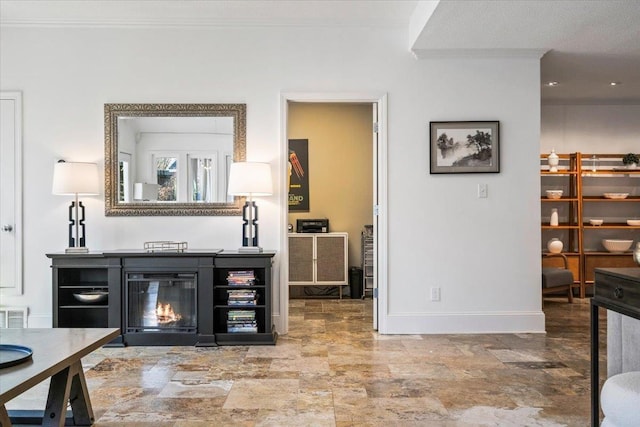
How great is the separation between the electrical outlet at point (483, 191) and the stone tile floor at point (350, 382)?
A: 1.18 meters

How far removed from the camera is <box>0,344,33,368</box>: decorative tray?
209cm

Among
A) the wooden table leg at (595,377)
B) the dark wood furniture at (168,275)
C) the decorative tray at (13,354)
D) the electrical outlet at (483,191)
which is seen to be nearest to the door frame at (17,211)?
the dark wood furniture at (168,275)

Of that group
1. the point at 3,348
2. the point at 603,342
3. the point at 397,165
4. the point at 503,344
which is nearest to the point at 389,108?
the point at 397,165

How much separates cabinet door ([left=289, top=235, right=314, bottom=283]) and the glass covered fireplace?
7.96 feet

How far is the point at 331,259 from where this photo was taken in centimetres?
677

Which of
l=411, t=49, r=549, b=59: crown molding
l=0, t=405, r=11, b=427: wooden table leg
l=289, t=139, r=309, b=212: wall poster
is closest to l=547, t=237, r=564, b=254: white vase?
→ l=411, t=49, r=549, b=59: crown molding

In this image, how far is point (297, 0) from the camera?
14.1ft

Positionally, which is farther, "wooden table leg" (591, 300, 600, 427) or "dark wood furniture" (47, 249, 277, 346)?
"dark wood furniture" (47, 249, 277, 346)

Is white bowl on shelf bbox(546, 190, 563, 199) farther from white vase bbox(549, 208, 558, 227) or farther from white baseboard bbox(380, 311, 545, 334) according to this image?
white baseboard bbox(380, 311, 545, 334)

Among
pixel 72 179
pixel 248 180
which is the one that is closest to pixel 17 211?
pixel 72 179

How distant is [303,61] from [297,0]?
61 centimetres

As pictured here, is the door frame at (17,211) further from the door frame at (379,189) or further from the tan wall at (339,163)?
the tan wall at (339,163)

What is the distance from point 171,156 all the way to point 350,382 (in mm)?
2518

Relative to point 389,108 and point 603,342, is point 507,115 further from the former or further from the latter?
point 603,342
